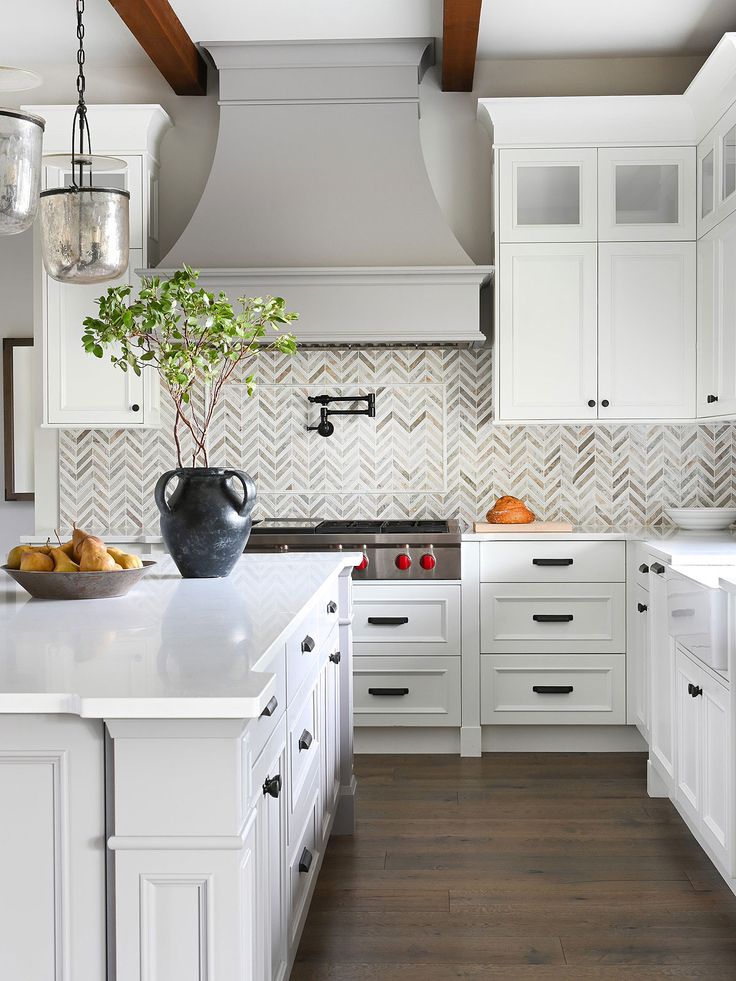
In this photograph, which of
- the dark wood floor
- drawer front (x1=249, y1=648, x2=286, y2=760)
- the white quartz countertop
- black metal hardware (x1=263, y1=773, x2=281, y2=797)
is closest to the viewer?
the white quartz countertop

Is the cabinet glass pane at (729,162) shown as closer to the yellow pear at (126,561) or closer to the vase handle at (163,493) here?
the vase handle at (163,493)

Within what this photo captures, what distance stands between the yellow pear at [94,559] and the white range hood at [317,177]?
2.14m

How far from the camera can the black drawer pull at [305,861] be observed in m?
2.15

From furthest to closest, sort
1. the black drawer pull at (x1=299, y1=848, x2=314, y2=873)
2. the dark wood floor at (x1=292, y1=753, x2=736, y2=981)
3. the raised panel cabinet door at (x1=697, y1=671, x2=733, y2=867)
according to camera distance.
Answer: the raised panel cabinet door at (x1=697, y1=671, x2=733, y2=867) → the dark wood floor at (x1=292, y1=753, x2=736, y2=981) → the black drawer pull at (x1=299, y1=848, x2=314, y2=873)

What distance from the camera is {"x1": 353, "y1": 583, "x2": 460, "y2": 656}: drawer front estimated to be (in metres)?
3.97

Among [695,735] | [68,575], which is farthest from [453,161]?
[68,575]

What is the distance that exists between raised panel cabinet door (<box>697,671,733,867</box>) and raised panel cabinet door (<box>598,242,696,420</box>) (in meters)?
1.67

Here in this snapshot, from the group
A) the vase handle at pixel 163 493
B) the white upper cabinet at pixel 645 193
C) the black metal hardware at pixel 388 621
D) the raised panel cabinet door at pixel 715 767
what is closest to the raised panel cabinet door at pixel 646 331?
the white upper cabinet at pixel 645 193

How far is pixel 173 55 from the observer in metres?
4.06

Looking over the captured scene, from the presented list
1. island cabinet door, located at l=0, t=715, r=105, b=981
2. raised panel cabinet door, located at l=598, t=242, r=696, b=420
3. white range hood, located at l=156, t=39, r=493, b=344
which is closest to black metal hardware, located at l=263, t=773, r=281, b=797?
island cabinet door, located at l=0, t=715, r=105, b=981

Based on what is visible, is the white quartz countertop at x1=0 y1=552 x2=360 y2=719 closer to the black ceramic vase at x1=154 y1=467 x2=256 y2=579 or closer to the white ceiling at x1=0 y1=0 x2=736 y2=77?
the black ceramic vase at x1=154 y1=467 x2=256 y2=579

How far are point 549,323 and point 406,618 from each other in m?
1.38

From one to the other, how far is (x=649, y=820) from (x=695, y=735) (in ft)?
1.80

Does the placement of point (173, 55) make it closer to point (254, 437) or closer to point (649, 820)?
point (254, 437)
